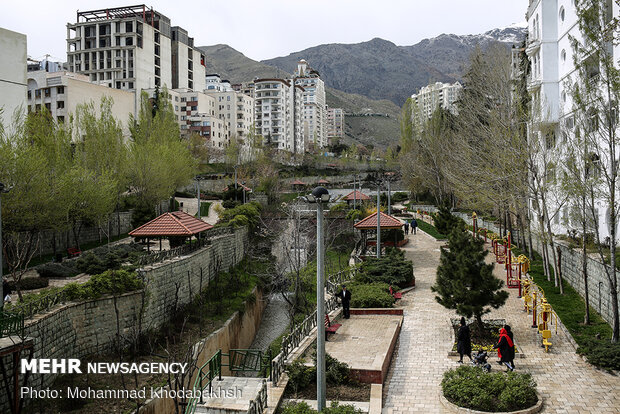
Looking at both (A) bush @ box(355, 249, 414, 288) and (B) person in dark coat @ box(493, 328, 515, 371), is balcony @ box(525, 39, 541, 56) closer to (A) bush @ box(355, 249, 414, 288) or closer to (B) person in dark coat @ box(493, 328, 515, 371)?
(A) bush @ box(355, 249, 414, 288)

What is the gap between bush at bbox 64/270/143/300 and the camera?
15797mm

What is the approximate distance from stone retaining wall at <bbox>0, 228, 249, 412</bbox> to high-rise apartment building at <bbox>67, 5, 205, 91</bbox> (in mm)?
57944

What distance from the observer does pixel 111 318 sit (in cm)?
1684

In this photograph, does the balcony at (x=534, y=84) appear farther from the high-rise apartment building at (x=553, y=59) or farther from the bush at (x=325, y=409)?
the bush at (x=325, y=409)

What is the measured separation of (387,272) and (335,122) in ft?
Answer: 472

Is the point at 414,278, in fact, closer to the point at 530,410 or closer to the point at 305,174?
the point at 530,410

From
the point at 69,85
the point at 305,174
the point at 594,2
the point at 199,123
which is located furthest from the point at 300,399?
the point at 199,123

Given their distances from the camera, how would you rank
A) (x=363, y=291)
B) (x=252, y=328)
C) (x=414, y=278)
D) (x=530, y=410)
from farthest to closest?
(x=252, y=328), (x=414, y=278), (x=363, y=291), (x=530, y=410)

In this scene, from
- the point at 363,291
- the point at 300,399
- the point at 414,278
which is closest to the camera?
the point at 300,399

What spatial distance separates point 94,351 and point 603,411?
14523 millimetres

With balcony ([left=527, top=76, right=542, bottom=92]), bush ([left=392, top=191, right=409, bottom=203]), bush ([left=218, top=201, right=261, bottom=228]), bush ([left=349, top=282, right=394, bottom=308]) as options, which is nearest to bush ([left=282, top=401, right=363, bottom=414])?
bush ([left=349, top=282, right=394, bottom=308])

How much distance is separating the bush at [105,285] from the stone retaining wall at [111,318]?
0.23 m

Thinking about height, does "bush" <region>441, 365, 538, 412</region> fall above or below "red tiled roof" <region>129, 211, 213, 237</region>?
below

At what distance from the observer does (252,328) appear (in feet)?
80.9
